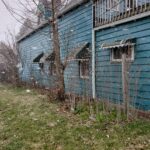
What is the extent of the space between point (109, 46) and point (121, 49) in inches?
17.0

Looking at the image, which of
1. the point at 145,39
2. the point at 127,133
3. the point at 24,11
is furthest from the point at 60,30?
the point at 127,133

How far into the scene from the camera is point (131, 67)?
29.3 feet

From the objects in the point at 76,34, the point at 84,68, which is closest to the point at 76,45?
the point at 76,34

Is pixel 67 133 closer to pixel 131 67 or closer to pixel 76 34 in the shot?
pixel 131 67

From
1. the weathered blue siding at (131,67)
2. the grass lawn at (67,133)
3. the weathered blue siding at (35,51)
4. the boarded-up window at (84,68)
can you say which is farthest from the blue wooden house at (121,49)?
the weathered blue siding at (35,51)

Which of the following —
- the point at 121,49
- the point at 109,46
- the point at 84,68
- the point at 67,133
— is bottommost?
the point at 67,133

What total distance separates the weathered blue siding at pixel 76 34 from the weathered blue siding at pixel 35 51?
4.38 ft

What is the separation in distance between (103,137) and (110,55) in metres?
4.24

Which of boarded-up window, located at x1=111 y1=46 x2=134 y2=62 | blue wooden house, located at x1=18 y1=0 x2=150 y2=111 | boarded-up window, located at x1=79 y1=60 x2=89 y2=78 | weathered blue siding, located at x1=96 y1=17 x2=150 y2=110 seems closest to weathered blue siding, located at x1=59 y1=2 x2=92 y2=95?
blue wooden house, located at x1=18 y1=0 x2=150 y2=111

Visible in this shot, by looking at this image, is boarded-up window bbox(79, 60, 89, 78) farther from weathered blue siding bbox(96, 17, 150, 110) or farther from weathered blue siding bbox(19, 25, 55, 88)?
weathered blue siding bbox(19, 25, 55, 88)

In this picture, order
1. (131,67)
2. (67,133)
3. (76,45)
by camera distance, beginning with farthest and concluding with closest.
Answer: (76,45), (131,67), (67,133)

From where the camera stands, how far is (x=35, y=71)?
2089 centimetres

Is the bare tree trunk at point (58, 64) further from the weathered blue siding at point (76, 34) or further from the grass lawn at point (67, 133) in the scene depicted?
the grass lawn at point (67, 133)

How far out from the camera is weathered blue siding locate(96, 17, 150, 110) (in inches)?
327
